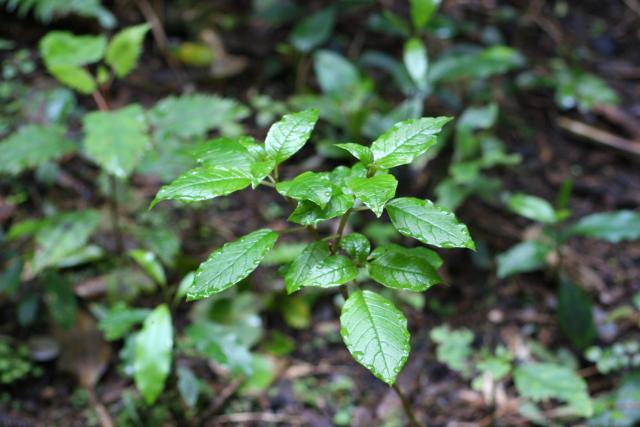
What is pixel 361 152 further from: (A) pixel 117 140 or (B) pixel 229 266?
(A) pixel 117 140

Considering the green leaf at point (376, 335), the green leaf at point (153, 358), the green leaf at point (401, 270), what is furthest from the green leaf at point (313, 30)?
Result: the green leaf at point (376, 335)

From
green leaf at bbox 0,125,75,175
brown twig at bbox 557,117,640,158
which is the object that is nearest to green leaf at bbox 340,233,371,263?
green leaf at bbox 0,125,75,175

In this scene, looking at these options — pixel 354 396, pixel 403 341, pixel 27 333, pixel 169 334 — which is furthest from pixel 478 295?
pixel 27 333

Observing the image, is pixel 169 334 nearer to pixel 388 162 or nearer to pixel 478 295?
pixel 388 162

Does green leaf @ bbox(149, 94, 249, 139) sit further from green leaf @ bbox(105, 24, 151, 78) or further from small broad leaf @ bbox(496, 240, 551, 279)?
small broad leaf @ bbox(496, 240, 551, 279)

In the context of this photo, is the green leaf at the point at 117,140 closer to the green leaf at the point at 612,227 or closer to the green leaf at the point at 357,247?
the green leaf at the point at 357,247

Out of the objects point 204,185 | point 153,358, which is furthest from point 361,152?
point 153,358
